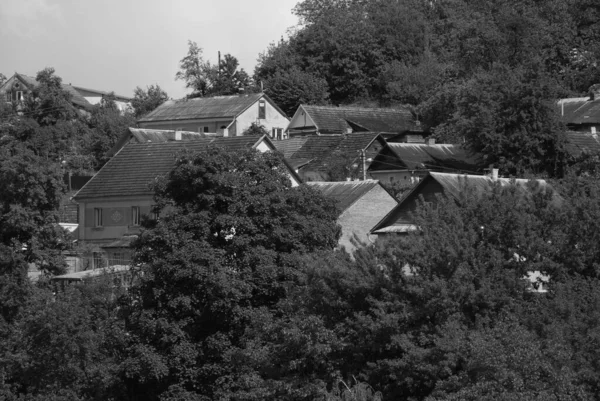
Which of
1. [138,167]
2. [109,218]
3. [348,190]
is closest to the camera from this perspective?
[348,190]

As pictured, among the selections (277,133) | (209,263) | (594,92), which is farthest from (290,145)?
(209,263)

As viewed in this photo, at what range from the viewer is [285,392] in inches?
1020

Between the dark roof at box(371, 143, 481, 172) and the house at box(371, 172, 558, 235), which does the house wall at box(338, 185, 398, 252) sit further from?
the dark roof at box(371, 143, 481, 172)

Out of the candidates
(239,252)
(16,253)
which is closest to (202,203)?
(239,252)

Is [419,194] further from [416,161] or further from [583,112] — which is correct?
[583,112]

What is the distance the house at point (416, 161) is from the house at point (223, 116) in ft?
47.5

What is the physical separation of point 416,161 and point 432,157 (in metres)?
1.28

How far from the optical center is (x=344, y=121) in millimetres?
67562

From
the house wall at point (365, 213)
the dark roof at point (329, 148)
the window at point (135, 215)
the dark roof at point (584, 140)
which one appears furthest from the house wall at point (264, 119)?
the house wall at point (365, 213)

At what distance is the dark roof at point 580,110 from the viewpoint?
202 feet

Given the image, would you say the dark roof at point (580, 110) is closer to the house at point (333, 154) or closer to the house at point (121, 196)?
the house at point (333, 154)

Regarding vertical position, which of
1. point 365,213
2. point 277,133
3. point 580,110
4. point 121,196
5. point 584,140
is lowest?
point 365,213

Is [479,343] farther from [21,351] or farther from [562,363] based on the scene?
[21,351]

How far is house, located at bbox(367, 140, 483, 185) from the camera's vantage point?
53.0 m
